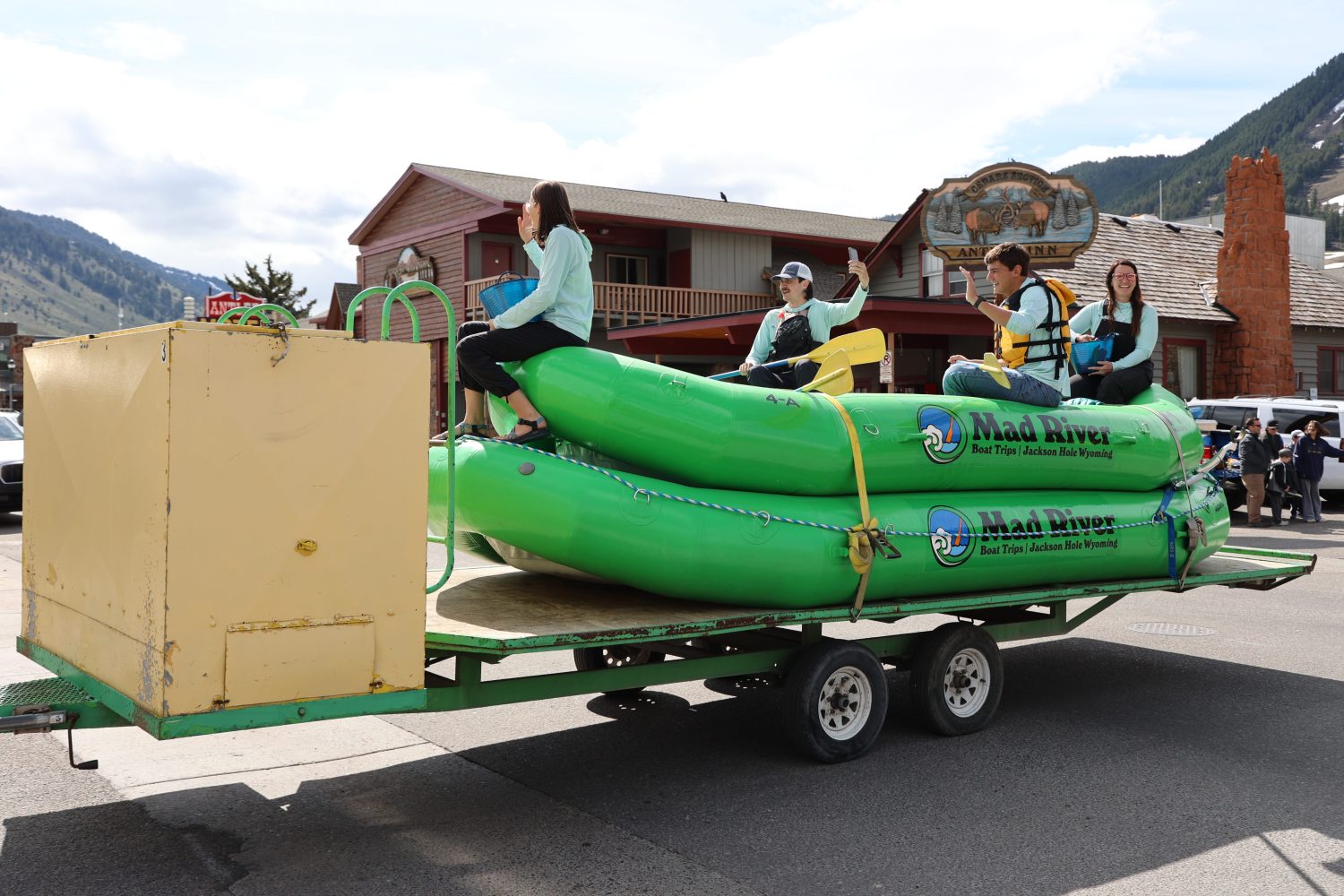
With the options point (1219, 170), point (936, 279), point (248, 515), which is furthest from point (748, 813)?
point (1219, 170)

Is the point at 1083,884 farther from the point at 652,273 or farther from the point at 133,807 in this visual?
the point at 652,273

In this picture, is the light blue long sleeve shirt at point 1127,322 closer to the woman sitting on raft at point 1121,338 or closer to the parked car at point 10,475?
the woman sitting on raft at point 1121,338

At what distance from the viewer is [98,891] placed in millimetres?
3922

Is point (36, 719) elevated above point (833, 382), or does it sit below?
below

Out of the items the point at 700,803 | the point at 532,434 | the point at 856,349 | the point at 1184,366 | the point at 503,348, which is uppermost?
the point at 1184,366

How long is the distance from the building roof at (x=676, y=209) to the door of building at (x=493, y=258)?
4.99ft

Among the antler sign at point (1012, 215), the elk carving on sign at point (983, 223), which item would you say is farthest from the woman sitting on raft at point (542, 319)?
the elk carving on sign at point (983, 223)

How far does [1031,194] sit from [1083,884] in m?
19.3

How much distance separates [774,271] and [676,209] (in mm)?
3247

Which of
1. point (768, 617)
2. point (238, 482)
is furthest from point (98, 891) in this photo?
point (768, 617)

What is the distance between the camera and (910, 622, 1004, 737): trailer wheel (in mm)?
5906

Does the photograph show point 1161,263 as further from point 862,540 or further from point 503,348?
point 503,348

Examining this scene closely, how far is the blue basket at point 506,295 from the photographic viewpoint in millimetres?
5465

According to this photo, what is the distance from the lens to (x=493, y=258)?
3011 centimetres
